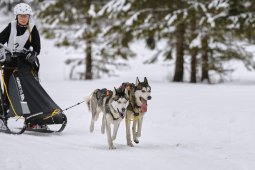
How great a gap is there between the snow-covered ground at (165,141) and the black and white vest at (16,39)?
1.53m

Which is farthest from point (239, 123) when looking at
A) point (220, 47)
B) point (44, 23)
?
point (44, 23)

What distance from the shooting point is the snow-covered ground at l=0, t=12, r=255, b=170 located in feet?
19.1

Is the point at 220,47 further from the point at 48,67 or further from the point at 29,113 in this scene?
the point at 48,67

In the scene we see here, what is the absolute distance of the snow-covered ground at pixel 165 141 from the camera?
5.83m

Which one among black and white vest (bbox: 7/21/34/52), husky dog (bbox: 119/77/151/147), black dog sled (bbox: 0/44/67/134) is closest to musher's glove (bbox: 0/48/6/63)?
black dog sled (bbox: 0/44/67/134)

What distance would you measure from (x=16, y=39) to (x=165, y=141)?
3.20 m

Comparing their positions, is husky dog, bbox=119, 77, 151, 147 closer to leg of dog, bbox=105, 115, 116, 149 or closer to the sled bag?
leg of dog, bbox=105, 115, 116, 149

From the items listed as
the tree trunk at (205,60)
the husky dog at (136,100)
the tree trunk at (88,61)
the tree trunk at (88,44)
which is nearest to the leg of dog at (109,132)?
the husky dog at (136,100)

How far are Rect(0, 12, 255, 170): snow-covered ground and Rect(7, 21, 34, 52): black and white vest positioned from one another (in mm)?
1534

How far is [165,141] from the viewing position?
8562mm

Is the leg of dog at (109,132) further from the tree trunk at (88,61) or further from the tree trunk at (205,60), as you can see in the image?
the tree trunk at (88,61)

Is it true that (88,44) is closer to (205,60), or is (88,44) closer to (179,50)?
(179,50)

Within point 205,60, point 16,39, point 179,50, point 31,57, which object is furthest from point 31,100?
point 205,60

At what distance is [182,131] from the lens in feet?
32.3
